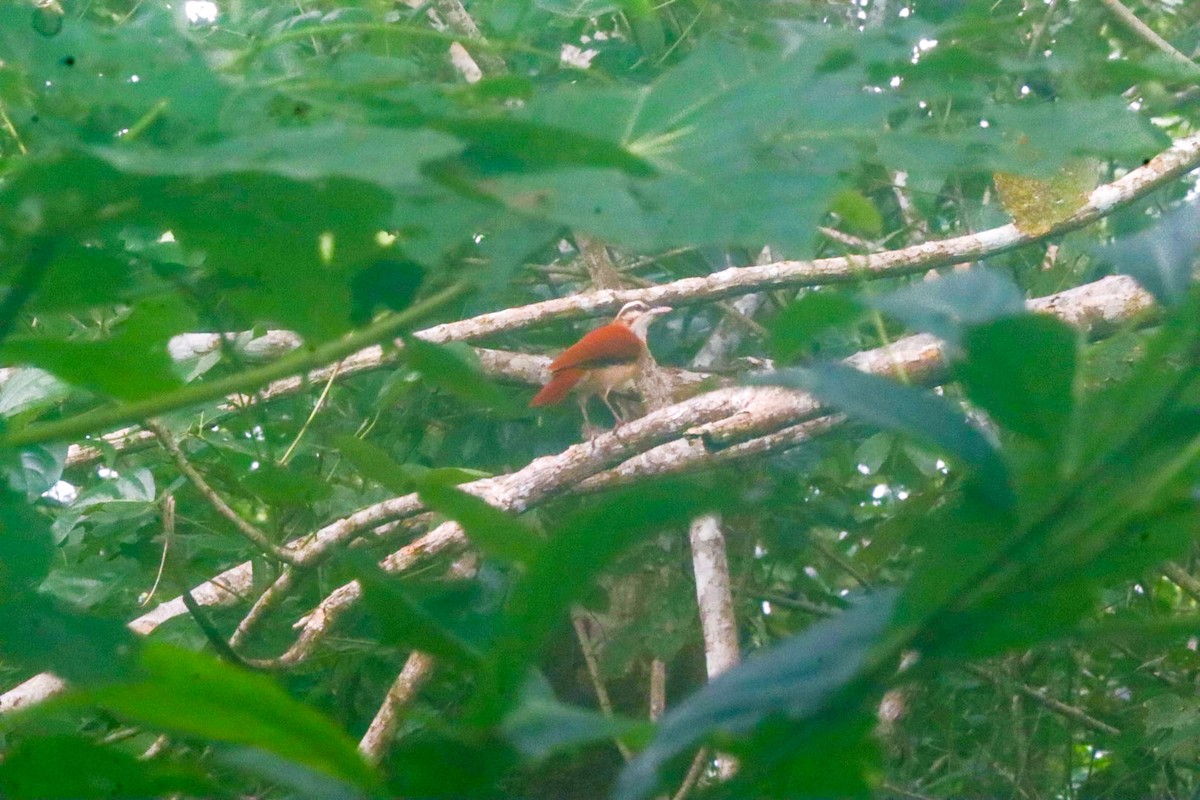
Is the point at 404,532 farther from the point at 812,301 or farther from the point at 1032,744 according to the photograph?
the point at 812,301

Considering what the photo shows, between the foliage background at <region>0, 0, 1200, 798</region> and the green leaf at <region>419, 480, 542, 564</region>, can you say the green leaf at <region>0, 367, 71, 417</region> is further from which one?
the green leaf at <region>419, 480, 542, 564</region>

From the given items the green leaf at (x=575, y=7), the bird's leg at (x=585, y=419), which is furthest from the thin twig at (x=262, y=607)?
the green leaf at (x=575, y=7)

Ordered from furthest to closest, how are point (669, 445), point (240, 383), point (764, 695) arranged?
point (669, 445) → point (240, 383) → point (764, 695)

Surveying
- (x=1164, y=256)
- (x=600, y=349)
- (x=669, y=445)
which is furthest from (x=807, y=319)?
(x=600, y=349)

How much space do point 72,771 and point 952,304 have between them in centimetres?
41

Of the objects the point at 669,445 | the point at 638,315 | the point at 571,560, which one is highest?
the point at 571,560

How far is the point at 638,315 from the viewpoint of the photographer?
316cm

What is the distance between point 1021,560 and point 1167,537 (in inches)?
3.2

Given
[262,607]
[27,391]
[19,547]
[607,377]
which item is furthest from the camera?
[607,377]

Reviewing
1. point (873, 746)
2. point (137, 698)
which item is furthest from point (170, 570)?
point (873, 746)

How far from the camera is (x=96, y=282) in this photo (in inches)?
24.9

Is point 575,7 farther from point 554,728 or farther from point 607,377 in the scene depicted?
point 554,728

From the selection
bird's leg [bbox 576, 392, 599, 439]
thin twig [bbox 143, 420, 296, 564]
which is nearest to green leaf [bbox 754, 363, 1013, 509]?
thin twig [bbox 143, 420, 296, 564]

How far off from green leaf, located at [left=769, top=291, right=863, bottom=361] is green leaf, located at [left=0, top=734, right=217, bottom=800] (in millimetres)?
306
